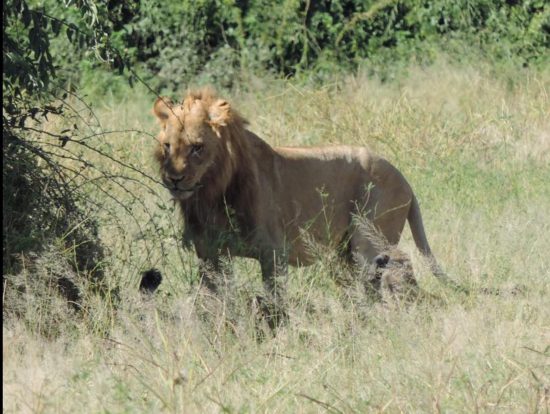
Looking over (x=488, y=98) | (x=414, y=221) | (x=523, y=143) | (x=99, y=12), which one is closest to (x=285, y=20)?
(x=488, y=98)

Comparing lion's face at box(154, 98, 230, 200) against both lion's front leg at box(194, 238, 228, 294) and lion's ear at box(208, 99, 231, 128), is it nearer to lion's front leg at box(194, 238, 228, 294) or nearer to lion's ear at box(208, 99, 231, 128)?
lion's ear at box(208, 99, 231, 128)

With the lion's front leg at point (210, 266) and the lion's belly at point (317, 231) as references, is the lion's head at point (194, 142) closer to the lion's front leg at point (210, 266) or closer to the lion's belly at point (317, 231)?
the lion's front leg at point (210, 266)

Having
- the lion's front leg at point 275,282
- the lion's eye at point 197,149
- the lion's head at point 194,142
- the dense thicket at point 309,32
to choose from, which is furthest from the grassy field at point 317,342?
the dense thicket at point 309,32

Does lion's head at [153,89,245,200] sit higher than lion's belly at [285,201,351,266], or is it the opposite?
lion's head at [153,89,245,200]

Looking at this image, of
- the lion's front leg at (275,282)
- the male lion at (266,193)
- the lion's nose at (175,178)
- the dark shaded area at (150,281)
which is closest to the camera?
the dark shaded area at (150,281)

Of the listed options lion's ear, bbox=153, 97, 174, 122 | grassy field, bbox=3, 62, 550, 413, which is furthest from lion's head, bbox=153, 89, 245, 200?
grassy field, bbox=3, 62, 550, 413

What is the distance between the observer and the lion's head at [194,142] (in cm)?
629

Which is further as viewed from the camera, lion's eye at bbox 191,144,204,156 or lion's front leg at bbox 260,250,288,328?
lion's eye at bbox 191,144,204,156

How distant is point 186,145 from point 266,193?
62 centimetres

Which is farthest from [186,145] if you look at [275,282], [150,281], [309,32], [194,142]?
[309,32]

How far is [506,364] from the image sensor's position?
15.5 feet

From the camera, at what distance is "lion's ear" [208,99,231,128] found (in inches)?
255

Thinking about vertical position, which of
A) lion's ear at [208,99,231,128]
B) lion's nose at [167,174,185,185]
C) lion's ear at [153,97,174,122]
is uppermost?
lion's ear at [153,97,174,122]

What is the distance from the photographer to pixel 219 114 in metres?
6.49
